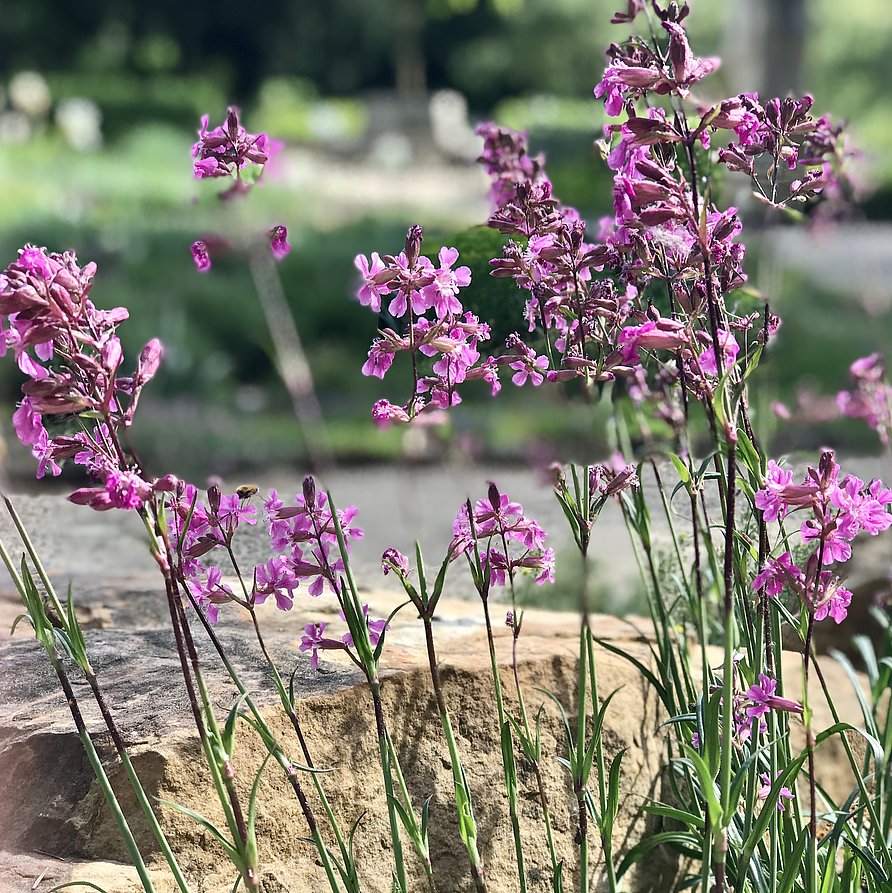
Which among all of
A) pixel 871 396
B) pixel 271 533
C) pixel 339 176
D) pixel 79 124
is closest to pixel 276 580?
pixel 271 533

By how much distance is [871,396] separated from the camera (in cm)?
235

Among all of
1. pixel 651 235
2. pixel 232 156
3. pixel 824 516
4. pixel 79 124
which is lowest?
pixel 824 516

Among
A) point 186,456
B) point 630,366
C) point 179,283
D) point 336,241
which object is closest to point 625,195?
point 630,366

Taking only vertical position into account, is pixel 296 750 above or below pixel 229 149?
below

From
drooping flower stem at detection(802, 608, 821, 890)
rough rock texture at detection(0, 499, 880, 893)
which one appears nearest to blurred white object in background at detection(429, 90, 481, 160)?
rough rock texture at detection(0, 499, 880, 893)

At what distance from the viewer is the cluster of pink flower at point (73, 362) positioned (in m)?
1.24

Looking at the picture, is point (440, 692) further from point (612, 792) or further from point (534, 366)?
point (534, 366)

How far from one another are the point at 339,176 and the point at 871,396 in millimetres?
14427

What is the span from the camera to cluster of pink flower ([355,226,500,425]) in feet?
4.76

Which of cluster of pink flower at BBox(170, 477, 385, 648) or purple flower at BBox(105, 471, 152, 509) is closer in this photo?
purple flower at BBox(105, 471, 152, 509)

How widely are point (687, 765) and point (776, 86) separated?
9.05 metres

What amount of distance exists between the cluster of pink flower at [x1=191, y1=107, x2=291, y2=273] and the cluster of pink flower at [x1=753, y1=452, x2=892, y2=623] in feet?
2.32

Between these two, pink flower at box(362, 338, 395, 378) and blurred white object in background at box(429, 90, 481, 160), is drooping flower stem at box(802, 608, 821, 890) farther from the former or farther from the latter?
blurred white object in background at box(429, 90, 481, 160)

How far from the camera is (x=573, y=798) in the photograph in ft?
6.41
